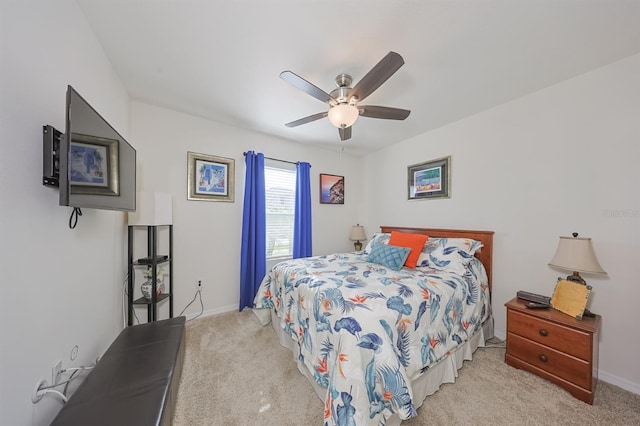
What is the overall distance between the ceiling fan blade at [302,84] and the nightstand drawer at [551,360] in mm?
2583

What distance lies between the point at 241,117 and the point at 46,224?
2117 millimetres

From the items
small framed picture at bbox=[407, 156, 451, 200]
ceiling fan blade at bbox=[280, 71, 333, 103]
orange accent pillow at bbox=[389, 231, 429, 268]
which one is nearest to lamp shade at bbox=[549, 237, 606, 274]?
orange accent pillow at bbox=[389, 231, 429, 268]

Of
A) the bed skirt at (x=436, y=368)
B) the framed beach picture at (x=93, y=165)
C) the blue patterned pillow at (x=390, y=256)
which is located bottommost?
the bed skirt at (x=436, y=368)

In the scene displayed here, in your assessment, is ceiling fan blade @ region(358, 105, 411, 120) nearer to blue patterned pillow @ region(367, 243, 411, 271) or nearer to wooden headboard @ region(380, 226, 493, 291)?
blue patterned pillow @ region(367, 243, 411, 271)

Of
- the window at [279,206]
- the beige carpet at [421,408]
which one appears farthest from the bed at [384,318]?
the window at [279,206]

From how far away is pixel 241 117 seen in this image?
275 centimetres

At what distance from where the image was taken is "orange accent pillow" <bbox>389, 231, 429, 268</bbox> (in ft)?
7.92

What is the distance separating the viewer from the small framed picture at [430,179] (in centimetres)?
289

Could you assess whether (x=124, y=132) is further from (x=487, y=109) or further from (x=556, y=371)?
(x=556, y=371)

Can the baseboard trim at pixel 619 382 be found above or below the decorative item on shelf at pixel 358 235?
below

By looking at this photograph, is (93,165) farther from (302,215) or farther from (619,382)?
(619,382)

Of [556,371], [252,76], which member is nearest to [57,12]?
[252,76]

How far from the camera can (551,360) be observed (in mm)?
1682

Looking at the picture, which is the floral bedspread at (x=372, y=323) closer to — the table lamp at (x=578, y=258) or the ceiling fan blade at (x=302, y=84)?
the table lamp at (x=578, y=258)
